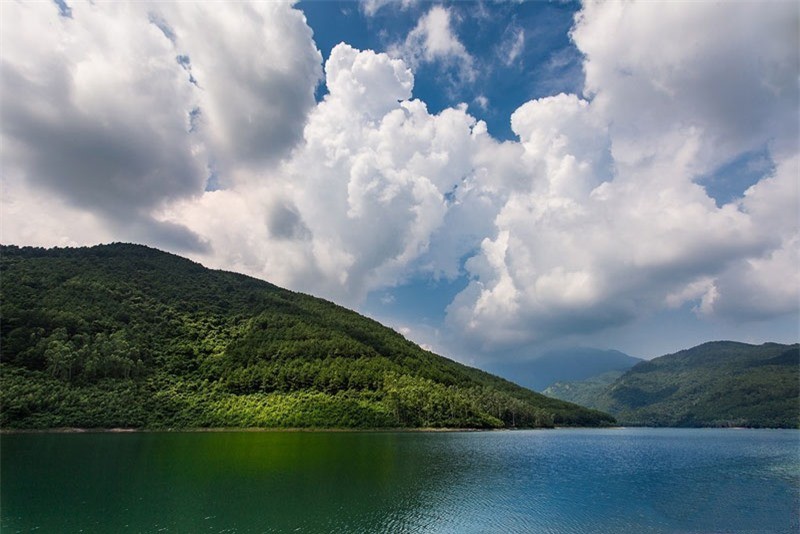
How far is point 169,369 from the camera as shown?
152 m

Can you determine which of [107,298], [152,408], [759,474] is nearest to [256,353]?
[152,408]

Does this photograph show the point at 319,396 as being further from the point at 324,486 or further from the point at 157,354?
the point at 324,486

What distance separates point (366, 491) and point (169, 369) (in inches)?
5092

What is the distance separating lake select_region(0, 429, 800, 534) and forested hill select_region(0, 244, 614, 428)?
1456 inches

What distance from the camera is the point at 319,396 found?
146 m

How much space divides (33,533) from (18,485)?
21.4 meters

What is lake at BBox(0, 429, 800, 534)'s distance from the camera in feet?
125

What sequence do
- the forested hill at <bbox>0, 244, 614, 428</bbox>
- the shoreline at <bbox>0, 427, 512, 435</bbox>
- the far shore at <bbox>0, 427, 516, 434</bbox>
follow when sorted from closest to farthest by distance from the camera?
the far shore at <bbox>0, 427, 516, 434</bbox> → the shoreline at <bbox>0, 427, 512, 435</bbox> → the forested hill at <bbox>0, 244, 614, 428</bbox>

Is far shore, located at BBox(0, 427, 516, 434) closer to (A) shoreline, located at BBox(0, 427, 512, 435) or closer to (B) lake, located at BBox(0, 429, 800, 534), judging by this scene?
(A) shoreline, located at BBox(0, 427, 512, 435)

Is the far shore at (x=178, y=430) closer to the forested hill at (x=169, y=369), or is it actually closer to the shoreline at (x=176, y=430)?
the shoreline at (x=176, y=430)

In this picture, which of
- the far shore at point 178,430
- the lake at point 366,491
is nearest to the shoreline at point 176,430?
the far shore at point 178,430

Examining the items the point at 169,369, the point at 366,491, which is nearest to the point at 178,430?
the point at 169,369

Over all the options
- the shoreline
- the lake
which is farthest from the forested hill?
the lake

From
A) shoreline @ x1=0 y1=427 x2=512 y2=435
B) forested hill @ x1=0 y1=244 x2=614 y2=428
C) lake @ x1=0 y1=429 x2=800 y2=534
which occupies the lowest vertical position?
lake @ x1=0 y1=429 x2=800 y2=534
